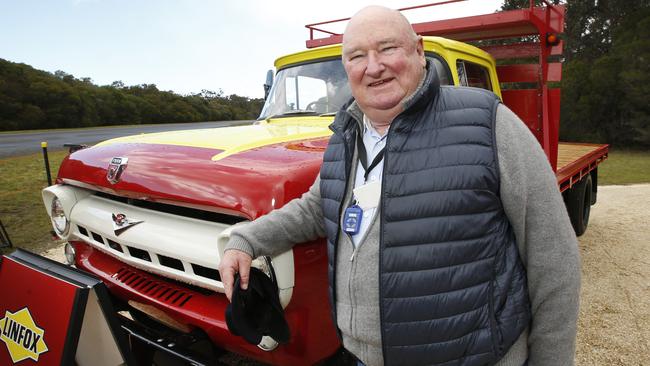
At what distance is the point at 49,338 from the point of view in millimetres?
1915

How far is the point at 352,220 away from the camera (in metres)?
1.40

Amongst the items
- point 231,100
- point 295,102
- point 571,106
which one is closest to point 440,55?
point 295,102

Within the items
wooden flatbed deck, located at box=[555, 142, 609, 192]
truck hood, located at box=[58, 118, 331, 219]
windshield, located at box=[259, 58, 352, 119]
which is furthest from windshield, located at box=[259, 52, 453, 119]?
wooden flatbed deck, located at box=[555, 142, 609, 192]

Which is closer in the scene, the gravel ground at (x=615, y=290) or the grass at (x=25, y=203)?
the gravel ground at (x=615, y=290)

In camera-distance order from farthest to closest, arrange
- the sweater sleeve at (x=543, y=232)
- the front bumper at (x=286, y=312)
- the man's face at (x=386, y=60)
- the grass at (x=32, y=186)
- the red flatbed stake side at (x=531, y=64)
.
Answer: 1. the grass at (x=32, y=186)
2. the red flatbed stake side at (x=531, y=64)
3. the front bumper at (x=286, y=312)
4. the man's face at (x=386, y=60)
5. the sweater sleeve at (x=543, y=232)

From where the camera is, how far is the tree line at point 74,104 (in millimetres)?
31375

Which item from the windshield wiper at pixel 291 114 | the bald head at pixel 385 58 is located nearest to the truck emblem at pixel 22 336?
the bald head at pixel 385 58

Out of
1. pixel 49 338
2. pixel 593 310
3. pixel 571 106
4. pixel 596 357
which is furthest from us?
pixel 571 106

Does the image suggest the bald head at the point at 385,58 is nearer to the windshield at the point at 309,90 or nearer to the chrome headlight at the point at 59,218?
the windshield at the point at 309,90

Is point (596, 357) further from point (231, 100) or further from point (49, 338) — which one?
point (231, 100)

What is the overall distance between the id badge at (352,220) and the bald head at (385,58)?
1.02 feet

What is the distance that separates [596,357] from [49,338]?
3.21m

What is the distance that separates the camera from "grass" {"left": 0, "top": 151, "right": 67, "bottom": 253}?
6.29 metres

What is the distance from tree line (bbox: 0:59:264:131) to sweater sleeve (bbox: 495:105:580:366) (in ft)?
82.1
